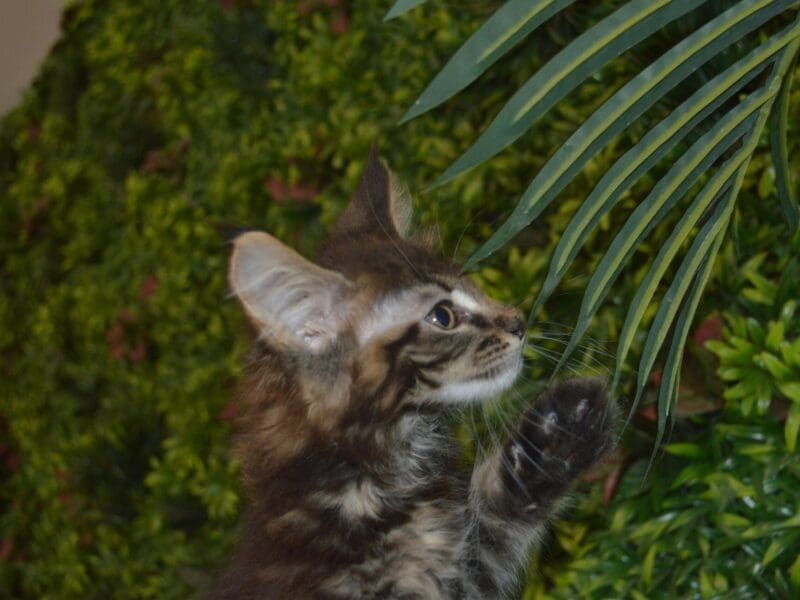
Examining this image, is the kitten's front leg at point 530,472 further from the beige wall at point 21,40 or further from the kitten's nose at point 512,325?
the beige wall at point 21,40

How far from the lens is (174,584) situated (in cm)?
238

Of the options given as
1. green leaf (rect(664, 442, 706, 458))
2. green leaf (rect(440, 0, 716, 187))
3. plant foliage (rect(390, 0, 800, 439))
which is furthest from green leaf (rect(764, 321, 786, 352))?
green leaf (rect(440, 0, 716, 187))

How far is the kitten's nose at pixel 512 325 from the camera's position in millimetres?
1169

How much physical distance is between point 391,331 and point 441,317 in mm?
63

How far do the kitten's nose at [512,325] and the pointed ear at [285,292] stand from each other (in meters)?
0.19

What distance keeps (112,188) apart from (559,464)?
212 centimetres

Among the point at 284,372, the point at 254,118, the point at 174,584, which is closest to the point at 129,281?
the point at 254,118

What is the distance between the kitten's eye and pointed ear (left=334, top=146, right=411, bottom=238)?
0.14 m

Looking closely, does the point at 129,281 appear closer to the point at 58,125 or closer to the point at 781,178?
the point at 58,125

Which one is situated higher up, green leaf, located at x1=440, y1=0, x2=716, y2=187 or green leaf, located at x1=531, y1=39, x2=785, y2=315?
green leaf, located at x1=440, y1=0, x2=716, y2=187

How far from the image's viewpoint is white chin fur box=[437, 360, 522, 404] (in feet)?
3.72

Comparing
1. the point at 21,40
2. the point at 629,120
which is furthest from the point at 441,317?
the point at 21,40

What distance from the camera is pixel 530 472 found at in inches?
46.8

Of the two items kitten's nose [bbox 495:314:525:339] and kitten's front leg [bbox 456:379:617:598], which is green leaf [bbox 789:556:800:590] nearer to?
kitten's front leg [bbox 456:379:617:598]
